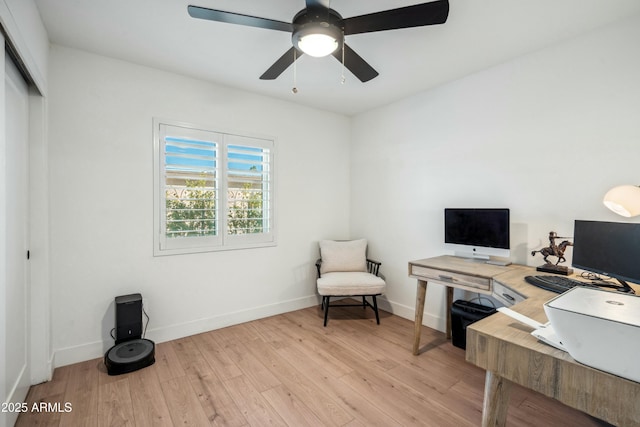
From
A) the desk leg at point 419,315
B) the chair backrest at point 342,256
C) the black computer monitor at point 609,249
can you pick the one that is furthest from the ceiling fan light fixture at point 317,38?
the chair backrest at point 342,256

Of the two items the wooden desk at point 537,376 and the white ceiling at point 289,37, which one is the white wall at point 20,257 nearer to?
the white ceiling at point 289,37

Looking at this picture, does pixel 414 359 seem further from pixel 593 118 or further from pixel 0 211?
pixel 0 211

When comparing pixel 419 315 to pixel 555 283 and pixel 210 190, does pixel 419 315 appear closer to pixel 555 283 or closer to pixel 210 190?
pixel 555 283

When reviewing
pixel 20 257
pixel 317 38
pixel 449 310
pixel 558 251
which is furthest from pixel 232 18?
pixel 449 310

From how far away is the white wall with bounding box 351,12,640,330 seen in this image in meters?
2.04

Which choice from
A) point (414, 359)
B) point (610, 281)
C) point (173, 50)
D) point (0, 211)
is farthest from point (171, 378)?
point (610, 281)

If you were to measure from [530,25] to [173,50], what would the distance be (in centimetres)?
273

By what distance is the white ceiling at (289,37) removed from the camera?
1.86 meters

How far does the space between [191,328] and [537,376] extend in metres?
2.91

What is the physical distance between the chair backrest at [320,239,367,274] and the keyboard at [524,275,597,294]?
1936 millimetres

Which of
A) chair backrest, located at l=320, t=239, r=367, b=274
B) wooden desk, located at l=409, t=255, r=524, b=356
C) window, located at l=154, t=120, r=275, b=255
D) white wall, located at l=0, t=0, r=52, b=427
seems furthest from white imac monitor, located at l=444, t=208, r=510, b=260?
white wall, located at l=0, t=0, r=52, b=427

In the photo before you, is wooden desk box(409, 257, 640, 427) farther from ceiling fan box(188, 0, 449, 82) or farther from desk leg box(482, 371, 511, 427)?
ceiling fan box(188, 0, 449, 82)

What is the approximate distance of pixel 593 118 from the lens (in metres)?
2.12

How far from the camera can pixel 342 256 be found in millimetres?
3596
